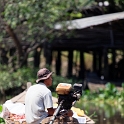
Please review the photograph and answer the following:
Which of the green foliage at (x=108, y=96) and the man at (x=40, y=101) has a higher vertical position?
the man at (x=40, y=101)

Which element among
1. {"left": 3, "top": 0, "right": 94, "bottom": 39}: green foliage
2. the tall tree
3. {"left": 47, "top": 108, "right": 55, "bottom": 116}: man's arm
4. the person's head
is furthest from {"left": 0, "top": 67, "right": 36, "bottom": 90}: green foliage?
{"left": 47, "top": 108, "right": 55, "bottom": 116}: man's arm

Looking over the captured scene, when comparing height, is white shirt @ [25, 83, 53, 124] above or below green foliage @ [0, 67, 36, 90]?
above

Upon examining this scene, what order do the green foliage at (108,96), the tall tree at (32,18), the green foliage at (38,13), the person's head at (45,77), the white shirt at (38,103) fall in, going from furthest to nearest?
the green foliage at (108,96) → the tall tree at (32,18) → the green foliage at (38,13) → the person's head at (45,77) → the white shirt at (38,103)

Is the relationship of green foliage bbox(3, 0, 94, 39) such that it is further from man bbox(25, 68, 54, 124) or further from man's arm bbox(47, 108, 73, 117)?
man's arm bbox(47, 108, 73, 117)

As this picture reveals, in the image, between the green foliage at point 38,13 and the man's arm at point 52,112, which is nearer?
the man's arm at point 52,112

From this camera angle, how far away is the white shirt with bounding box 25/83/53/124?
262 inches

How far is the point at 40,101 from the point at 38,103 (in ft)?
0.14

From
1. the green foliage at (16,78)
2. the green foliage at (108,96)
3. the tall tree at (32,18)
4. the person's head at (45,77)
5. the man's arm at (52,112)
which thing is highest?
the tall tree at (32,18)

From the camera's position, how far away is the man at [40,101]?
667cm

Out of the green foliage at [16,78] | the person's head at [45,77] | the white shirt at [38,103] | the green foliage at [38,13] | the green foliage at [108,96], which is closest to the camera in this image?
the white shirt at [38,103]

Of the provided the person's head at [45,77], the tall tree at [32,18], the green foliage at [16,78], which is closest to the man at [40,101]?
the person's head at [45,77]

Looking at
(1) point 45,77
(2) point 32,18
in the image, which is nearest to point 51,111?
(1) point 45,77

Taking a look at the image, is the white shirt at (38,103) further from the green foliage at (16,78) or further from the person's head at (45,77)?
the green foliage at (16,78)

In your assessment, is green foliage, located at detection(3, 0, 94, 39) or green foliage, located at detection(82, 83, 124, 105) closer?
green foliage, located at detection(3, 0, 94, 39)
